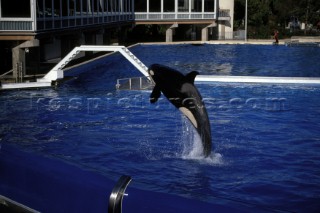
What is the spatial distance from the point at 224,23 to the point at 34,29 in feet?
129

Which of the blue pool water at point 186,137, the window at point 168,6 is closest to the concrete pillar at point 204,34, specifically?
the window at point 168,6

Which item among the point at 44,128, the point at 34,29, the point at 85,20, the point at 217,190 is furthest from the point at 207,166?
the point at 85,20

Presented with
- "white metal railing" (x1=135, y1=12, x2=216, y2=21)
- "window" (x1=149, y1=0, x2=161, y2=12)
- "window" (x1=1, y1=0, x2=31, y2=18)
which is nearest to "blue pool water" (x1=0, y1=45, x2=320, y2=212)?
"window" (x1=1, y1=0, x2=31, y2=18)

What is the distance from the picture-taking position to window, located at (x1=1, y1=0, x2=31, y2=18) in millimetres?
26547

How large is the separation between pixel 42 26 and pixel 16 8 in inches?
63.9

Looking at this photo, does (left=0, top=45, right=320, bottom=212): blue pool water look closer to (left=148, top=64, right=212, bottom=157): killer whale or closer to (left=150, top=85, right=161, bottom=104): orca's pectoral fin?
(left=148, top=64, right=212, bottom=157): killer whale

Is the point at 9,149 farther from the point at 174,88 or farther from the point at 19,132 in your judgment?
the point at 19,132

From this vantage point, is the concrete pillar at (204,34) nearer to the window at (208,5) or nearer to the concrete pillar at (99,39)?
the window at (208,5)

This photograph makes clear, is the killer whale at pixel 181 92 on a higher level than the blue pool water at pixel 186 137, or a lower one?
higher

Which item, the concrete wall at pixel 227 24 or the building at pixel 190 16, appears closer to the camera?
the building at pixel 190 16

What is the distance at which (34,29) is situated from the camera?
26609 millimetres

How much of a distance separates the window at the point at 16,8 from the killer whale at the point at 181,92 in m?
17.5

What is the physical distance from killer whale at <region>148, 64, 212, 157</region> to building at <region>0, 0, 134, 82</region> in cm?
1684

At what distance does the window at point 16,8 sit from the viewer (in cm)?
2655
